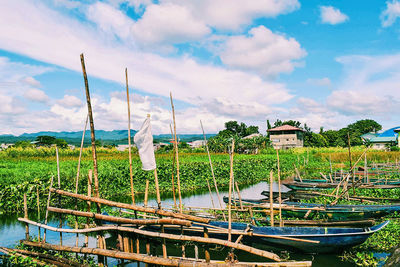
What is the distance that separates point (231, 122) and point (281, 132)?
58.2 feet

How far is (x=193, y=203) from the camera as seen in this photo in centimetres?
1252

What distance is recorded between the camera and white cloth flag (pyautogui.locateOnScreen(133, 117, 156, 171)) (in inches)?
205

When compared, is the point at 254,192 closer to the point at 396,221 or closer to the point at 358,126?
the point at 396,221

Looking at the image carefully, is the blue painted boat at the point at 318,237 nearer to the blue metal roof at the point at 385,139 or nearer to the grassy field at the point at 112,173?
the grassy field at the point at 112,173

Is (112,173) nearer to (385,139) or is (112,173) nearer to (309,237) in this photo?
(309,237)

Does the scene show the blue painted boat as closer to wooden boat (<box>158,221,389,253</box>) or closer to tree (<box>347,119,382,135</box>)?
wooden boat (<box>158,221,389,253</box>)

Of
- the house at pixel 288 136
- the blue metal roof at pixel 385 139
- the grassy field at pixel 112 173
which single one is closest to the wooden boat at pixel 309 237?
the grassy field at pixel 112 173

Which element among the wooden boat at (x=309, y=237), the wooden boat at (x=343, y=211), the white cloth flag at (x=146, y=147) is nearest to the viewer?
the white cloth flag at (x=146, y=147)

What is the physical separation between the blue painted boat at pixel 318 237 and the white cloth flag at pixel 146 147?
7.49ft

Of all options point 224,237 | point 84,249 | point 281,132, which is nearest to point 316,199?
→ point 224,237

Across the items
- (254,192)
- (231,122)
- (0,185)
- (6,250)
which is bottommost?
(254,192)

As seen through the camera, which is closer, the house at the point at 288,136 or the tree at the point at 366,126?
the house at the point at 288,136

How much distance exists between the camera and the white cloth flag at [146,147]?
5.21 m

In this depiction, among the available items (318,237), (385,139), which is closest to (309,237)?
(318,237)
